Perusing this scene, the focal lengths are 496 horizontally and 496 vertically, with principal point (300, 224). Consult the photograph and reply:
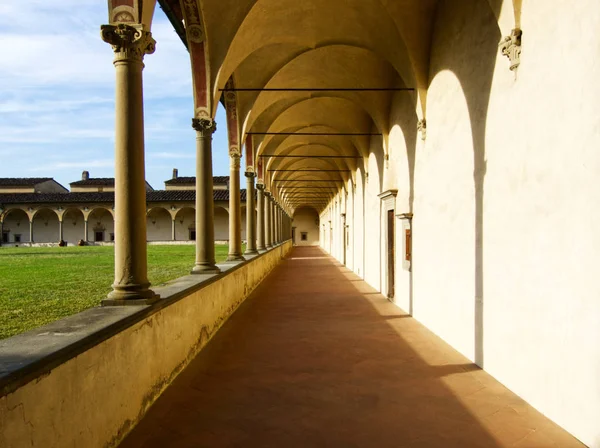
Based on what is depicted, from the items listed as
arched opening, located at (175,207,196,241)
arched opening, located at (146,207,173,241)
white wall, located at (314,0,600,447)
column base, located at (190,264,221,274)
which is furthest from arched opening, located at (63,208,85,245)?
white wall, located at (314,0,600,447)

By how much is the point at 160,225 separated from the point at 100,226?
6191mm

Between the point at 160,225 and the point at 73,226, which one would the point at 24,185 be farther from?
the point at 160,225

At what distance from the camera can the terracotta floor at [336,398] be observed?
368 centimetres

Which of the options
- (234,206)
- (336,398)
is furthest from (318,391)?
(234,206)

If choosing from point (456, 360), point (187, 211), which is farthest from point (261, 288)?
point (187, 211)

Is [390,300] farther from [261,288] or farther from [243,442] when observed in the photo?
[243,442]

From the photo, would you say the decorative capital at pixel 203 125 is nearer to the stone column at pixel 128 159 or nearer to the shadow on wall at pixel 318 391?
the shadow on wall at pixel 318 391

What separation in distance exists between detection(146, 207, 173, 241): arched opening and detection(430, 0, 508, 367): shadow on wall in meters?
47.8

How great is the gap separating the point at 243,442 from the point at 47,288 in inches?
424

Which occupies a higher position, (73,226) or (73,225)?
(73,225)

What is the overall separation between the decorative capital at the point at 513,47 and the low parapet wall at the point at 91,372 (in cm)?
413

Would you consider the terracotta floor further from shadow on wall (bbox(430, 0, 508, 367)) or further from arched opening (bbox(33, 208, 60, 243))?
arched opening (bbox(33, 208, 60, 243))

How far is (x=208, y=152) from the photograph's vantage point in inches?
333

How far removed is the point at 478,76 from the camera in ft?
19.1
